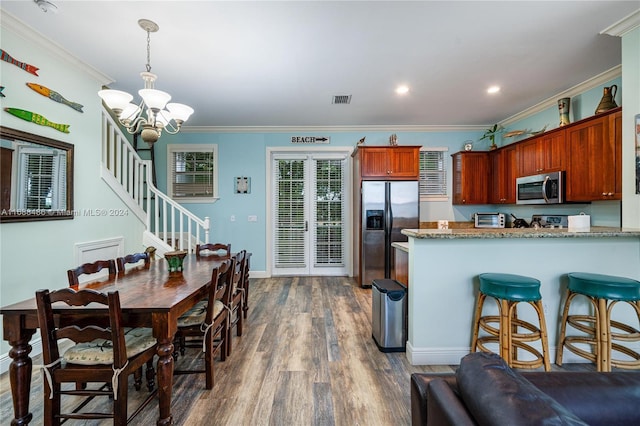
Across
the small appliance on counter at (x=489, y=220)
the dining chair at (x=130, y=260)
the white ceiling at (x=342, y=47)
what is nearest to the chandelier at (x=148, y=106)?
the white ceiling at (x=342, y=47)

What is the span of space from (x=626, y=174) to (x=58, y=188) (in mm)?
5205

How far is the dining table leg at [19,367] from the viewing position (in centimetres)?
154

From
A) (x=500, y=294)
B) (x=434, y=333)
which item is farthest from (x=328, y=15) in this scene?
(x=434, y=333)

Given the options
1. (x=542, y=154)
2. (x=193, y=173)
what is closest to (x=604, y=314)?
(x=542, y=154)

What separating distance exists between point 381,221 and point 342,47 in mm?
2689

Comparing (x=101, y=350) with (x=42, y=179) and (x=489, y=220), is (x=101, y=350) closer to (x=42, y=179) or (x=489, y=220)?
(x=42, y=179)

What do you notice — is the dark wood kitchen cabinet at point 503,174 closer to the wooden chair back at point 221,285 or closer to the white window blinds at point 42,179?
the wooden chair back at point 221,285

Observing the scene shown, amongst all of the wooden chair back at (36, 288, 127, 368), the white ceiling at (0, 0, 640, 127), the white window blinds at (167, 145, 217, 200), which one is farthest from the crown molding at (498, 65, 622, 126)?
the white window blinds at (167, 145, 217, 200)

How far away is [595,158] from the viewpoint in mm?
3082

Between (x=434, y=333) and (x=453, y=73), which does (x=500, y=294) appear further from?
(x=453, y=73)

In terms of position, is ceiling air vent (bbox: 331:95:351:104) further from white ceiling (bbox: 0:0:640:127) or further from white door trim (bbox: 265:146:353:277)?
white door trim (bbox: 265:146:353:277)

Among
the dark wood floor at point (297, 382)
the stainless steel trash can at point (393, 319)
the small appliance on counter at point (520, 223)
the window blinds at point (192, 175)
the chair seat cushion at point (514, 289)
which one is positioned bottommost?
the dark wood floor at point (297, 382)

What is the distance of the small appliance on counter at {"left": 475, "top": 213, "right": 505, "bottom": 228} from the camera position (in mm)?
4852

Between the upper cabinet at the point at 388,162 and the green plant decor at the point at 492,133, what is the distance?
1397mm
